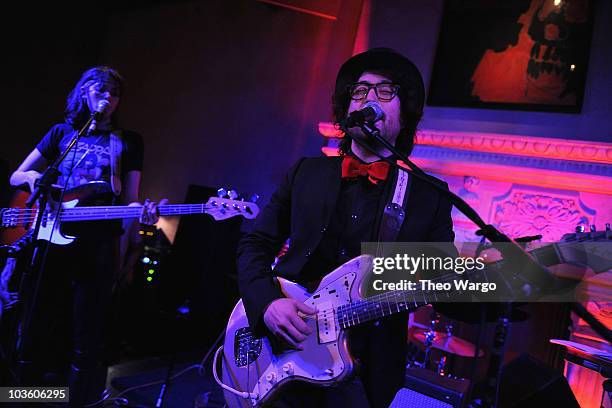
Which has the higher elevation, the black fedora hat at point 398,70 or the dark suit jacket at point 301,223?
the black fedora hat at point 398,70

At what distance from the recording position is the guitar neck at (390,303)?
5.33 feet

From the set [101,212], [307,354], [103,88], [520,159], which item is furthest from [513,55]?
[101,212]

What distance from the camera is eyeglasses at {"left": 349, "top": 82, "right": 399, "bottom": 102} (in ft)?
6.86

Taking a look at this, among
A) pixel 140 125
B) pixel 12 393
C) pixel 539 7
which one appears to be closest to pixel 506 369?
pixel 12 393

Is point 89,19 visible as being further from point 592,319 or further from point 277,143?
point 592,319

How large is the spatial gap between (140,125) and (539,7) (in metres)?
5.08

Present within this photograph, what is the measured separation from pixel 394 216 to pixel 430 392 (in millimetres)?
1536

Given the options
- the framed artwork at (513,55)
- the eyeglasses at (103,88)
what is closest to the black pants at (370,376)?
the eyeglasses at (103,88)

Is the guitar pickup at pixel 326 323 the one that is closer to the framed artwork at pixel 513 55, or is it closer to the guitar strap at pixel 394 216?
the guitar strap at pixel 394 216

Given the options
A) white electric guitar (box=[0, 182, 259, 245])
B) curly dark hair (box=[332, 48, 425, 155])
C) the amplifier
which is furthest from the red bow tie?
white electric guitar (box=[0, 182, 259, 245])

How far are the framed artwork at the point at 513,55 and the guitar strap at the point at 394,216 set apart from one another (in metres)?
2.77

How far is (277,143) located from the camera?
5277 mm

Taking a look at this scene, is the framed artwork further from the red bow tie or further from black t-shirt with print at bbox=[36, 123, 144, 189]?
black t-shirt with print at bbox=[36, 123, 144, 189]

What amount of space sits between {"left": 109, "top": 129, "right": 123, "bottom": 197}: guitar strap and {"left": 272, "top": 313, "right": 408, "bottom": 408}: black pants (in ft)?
6.75
